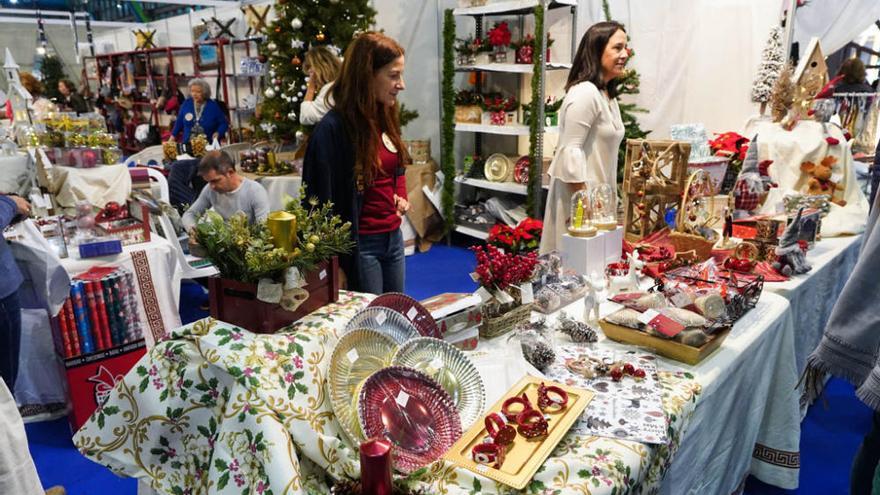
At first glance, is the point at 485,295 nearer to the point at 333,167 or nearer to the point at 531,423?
the point at 531,423

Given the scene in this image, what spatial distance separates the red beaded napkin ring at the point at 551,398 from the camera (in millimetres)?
1331

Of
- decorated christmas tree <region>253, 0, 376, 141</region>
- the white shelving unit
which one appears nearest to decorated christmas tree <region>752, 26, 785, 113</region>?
the white shelving unit

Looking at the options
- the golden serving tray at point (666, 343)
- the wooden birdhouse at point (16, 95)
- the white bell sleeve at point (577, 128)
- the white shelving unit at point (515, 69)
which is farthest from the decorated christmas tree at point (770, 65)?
the wooden birdhouse at point (16, 95)

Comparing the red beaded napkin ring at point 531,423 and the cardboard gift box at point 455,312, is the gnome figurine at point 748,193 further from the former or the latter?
the red beaded napkin ring at point 531,423

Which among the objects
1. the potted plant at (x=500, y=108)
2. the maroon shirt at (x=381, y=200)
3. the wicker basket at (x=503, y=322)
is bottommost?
the wicker basket at (x=503, y=322)

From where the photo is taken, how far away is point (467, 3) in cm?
508

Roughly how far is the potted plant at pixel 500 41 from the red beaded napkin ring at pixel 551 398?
4.11 meters

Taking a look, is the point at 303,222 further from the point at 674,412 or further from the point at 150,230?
the point at 150,230

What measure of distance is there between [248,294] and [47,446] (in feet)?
6.74

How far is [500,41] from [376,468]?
4506 mm

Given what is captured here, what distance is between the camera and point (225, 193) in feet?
10.8

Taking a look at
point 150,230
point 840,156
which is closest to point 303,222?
point 150,230

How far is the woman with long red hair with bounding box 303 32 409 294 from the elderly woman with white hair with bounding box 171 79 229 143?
186 inches

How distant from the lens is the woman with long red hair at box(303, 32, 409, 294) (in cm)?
200
